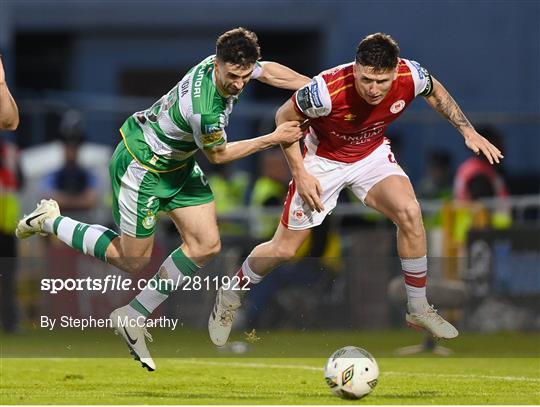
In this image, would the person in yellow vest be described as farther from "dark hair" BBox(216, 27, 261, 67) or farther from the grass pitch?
"dark hair" BBox(216, 27, 261, 67)

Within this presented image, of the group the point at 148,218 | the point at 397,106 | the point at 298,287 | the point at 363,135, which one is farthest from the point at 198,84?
the point at 298,287

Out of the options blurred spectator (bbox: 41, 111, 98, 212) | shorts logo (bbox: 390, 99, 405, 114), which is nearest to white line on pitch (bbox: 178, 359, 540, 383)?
shorts logo (bbox: 390, 99, 405, 114)

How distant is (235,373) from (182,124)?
2343 millimetres

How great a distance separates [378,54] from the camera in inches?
448

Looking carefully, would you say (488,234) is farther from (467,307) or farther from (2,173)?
(2,173)

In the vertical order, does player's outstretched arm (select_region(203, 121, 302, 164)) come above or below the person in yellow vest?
above

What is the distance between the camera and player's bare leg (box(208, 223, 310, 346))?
41.0ft

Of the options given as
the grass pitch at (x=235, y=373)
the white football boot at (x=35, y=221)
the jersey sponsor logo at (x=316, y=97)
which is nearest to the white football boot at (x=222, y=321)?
the grass pitch at (x=235, y=373)

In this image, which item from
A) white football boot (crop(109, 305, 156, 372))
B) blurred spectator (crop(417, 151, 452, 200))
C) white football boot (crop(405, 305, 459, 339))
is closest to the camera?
white football boot (crop(109, 305, 156, 372))

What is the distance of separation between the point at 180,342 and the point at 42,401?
204 centimetres

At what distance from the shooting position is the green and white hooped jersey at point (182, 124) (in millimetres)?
11547

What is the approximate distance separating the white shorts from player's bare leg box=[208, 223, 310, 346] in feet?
0.32

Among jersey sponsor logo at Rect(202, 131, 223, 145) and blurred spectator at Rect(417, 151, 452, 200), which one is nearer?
jersey sponsor logo at Rect(202, 131, 223, 145)

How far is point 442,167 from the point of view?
1981 cm
